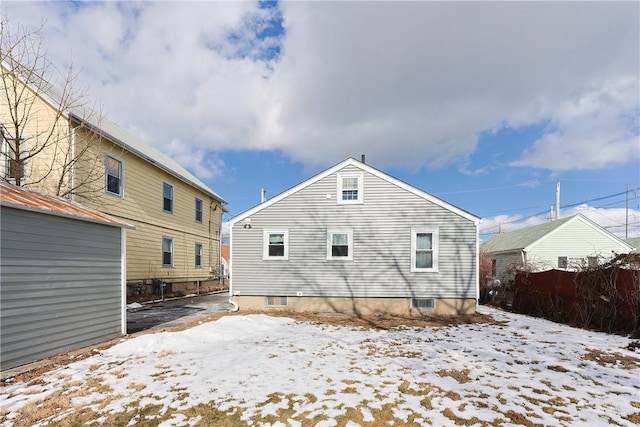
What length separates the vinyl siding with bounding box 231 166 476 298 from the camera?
11750 mm

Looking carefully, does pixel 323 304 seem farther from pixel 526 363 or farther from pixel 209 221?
pixel 209 221

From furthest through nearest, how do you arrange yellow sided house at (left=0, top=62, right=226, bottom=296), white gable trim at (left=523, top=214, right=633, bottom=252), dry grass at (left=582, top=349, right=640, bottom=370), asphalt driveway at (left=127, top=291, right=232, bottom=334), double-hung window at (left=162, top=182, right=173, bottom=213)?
white gable trim at (left=523, top=214, right=633, bottom=252) → double-hung window at (left=162, top=182, right=173, bottom=213) → yellow sided house at (left=0, top=62, right=226, bottom=296) → asphalt driveway at (left=127, top=291, right=232, bottom=334) → dry grass at (left=582, top=349, right=640, bottom=370)

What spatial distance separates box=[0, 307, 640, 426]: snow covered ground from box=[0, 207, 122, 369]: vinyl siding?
0.83m

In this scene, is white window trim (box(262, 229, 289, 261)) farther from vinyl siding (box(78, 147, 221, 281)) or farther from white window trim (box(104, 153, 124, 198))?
white window trim (box(104, 153, 124, 198))

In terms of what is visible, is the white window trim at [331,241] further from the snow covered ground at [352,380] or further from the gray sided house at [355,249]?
the snow covered ground at [352,380]

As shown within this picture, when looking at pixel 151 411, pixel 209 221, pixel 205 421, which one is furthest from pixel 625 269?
pixel 209 221

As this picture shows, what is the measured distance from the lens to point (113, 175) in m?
14.1

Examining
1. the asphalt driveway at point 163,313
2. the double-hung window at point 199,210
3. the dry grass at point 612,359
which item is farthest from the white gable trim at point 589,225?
the double-hung window at point 199,210

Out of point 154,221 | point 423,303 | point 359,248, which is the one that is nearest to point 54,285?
point 359,248

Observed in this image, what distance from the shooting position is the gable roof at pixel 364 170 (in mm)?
11806

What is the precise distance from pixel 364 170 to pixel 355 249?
300 centimetres

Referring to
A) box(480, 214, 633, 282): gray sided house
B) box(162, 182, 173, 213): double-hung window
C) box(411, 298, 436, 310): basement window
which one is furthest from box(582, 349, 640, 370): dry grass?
box(162, 182, 173, 213): double-hung window

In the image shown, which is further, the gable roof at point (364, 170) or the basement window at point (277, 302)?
the basement window at point (277, 302)

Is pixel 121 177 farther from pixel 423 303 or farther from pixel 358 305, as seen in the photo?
pixel 423 303
